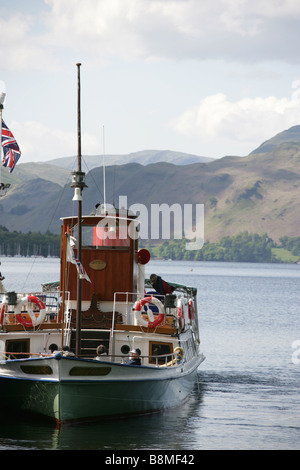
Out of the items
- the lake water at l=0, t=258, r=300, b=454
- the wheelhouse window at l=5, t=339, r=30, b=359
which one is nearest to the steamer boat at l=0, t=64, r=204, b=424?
the wheelhouse window at l=5, t=339, r=30, b=359

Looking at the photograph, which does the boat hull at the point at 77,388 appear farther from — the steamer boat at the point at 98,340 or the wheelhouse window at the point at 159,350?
the wheelhouse window at the point at 159,350

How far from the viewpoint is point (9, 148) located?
37812mm

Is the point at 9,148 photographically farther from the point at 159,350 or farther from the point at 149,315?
the point at 159,350

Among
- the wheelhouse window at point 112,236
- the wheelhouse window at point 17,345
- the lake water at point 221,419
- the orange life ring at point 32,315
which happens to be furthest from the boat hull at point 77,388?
the wheelhouse window at point 112,236

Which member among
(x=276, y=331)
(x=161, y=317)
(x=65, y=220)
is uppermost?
(x=65, y=220)

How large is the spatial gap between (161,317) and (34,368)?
240 inches

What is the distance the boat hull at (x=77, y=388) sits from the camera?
82.5 ft

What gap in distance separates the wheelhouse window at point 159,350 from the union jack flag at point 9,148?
12603 millimetres

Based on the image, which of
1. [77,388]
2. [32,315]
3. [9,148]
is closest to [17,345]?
[32,315]

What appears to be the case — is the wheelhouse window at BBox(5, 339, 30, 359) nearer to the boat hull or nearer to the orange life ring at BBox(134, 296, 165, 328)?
the boat hull

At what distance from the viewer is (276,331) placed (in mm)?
68812
